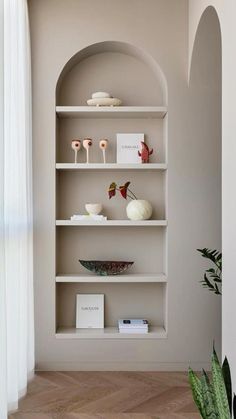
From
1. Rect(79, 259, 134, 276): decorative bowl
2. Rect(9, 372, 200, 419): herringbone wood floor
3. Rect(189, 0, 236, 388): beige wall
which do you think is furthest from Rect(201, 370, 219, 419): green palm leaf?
Rect(79, 259, 134, 276): decorative bowl

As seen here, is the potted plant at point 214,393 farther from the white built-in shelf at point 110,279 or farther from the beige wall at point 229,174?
the white built-in shelf at point 110,279

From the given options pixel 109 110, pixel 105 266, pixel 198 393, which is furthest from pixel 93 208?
pixel 198 393

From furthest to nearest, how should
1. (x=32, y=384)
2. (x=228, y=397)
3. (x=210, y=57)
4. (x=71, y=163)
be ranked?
(x=71, y=163)
(x=210, y=57)
(x=32, y=384)
(x=228, y=397)

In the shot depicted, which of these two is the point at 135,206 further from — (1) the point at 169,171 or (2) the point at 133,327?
(2) the point at 133,327

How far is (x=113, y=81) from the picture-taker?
4.09m

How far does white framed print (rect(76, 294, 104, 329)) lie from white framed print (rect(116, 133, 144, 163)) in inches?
44.2

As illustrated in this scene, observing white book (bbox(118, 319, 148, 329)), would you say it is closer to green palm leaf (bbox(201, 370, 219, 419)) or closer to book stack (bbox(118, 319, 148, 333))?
book stack (bbox(118, 319, 148, 333))

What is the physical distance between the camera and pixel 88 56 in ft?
13.3

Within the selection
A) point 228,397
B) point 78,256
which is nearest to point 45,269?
point 78,256

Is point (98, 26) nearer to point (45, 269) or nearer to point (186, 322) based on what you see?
point (45, 269)

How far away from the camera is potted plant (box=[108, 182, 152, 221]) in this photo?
152 inches

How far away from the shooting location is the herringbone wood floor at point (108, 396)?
2.95 metres

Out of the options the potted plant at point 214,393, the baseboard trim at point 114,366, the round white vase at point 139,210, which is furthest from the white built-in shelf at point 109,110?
the potted plant at point 214,393

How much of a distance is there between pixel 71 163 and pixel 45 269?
0.85m
